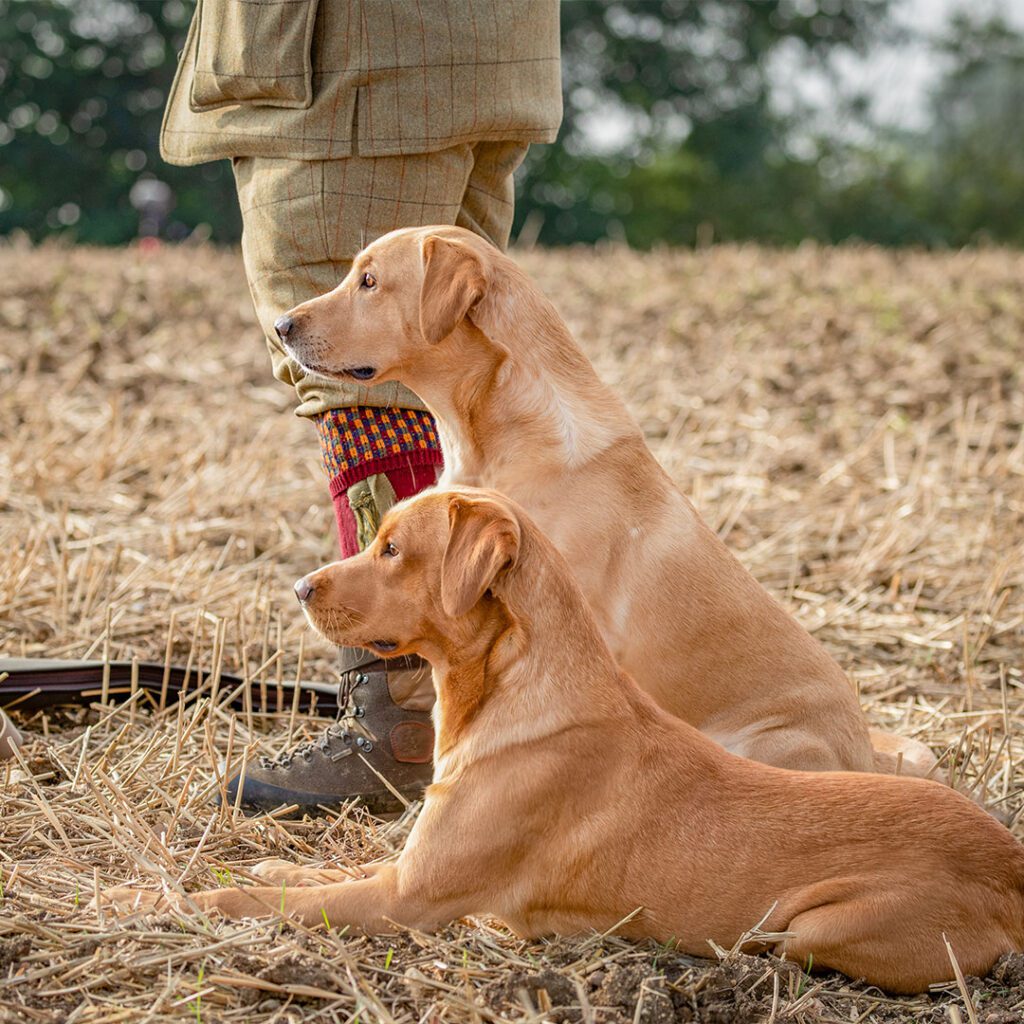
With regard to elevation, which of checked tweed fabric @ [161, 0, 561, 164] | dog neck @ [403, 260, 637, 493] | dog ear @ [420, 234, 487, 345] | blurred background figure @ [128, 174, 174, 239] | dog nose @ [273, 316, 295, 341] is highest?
checked tweed fabric @ [161, 0, 561, 164]

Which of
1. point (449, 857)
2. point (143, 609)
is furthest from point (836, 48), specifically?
point (449, 857)

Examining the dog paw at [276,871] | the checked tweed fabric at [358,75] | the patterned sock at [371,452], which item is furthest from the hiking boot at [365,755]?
the checked tweed fabric at [358,75]

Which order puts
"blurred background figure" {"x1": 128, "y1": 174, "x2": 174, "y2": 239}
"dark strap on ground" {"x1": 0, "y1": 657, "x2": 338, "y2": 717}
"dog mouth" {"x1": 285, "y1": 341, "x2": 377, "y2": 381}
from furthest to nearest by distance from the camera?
"blurred background figure" {"x1": 128, "y1": 174, "x2": 174, "y2": 239} < "dark strap on ground" {"x1": 0, "y1": 657, "x2": 338, "y2": 717} < "dog mouth" {"x1": 285, "y1": 341, "x2": 377, "y2": 381}

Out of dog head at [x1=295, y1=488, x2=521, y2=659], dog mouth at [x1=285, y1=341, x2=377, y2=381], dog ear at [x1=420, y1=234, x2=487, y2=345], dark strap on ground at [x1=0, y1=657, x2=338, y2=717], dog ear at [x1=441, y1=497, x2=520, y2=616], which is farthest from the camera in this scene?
dark strap on ground at [x1=0, y1=657, x2=338, y2=717]

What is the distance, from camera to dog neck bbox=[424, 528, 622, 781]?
120 inches

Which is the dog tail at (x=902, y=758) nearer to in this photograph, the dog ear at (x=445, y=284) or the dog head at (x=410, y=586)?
the dog head at (x=410, y=586)

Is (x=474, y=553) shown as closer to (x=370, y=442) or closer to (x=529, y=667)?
(x=529, y=667)

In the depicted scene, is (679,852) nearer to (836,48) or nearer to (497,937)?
(497,937)

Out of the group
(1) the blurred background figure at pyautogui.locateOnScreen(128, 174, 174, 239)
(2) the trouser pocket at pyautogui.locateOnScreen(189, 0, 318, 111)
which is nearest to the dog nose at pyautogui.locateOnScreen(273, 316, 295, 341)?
(2) the trouser pocket at pyautogui.locateOnScreen(189, 0, 318, 111)

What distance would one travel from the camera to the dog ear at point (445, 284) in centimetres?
371

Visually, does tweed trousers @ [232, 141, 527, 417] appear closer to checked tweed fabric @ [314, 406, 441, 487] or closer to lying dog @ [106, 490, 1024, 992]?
checked tweed fabric @ [314, 406, 441, 487]

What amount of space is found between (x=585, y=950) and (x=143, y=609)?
110 inches

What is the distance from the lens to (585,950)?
2982 mm

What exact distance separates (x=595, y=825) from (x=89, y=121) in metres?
25.0
